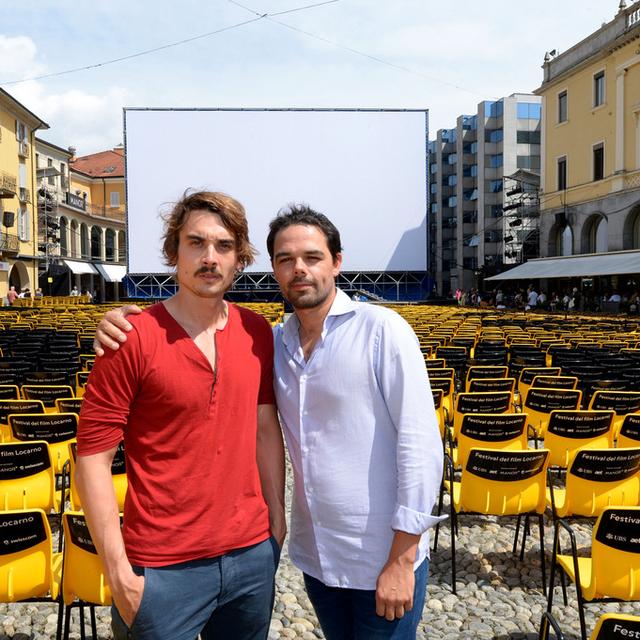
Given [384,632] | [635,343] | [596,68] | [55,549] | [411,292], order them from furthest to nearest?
[411,292], [596,68], [635,343], [55,549], [384,632]

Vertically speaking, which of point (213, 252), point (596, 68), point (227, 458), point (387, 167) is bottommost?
point (227, 458)

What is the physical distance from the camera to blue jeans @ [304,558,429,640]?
6.12 ft

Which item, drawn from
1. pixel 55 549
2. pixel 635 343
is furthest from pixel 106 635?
pixel 635 343

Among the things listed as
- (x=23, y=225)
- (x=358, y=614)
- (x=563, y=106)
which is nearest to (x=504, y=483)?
(x=358, y=614)

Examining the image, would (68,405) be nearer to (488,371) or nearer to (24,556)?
(24,556)

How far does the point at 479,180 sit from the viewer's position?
58.6 metres

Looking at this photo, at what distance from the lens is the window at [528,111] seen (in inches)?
2274

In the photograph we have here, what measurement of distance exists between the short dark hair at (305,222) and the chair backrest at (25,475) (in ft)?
8.98

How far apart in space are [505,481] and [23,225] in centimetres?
4033

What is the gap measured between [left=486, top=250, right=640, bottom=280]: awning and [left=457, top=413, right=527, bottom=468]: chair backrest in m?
23.9

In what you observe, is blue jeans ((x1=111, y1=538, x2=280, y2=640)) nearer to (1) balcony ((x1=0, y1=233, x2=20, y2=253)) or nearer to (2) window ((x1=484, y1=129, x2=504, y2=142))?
(1) balcony ((x1=0, y1=233, x2=20, y2=253))

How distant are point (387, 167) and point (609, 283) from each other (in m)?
13.2

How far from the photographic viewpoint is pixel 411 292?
3831 cm

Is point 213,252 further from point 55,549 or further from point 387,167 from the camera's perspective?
point 387,167
